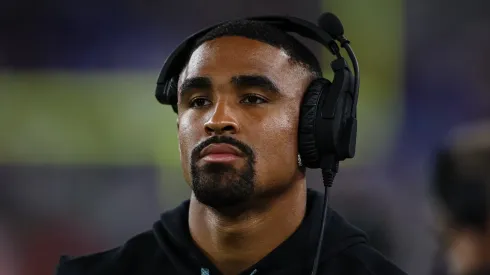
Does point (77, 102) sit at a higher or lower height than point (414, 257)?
higher

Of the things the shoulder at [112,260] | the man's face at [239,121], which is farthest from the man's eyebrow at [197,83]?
the shoulder at [112,260]

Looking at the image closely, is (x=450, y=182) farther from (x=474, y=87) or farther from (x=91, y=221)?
(x=91, y=221)

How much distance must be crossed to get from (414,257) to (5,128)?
154cm

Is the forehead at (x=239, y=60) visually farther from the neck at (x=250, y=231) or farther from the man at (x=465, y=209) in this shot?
the man at (x=465, y=209)

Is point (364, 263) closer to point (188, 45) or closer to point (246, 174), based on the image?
point (246, 174)

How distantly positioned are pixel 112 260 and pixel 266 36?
1.77 feet

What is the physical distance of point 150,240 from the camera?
69.1 inches

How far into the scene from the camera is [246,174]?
1.52 metres

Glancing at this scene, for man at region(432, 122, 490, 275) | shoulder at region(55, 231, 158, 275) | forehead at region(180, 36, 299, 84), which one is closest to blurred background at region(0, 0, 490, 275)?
man at region(432, 122, 490, 275)

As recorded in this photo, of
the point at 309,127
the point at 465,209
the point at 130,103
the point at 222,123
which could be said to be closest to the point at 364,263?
the point at 309,127

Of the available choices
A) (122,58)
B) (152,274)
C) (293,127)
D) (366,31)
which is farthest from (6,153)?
(293,127)

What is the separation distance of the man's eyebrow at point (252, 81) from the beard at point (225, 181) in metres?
0.11

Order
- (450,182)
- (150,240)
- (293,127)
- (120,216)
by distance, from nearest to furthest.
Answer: (293,127)
(150,240)
(450,182)
(120,216)

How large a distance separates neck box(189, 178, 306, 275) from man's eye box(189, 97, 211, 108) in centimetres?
20
